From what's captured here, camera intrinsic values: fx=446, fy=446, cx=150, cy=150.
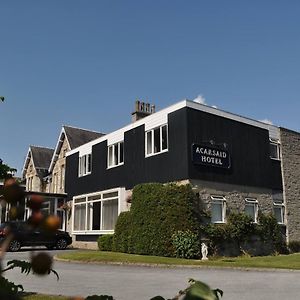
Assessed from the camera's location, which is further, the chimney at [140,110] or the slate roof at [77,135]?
the slate roof at [77,135]

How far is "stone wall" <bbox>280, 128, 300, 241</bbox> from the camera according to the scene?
85.8 feet

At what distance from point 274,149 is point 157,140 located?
753 cm

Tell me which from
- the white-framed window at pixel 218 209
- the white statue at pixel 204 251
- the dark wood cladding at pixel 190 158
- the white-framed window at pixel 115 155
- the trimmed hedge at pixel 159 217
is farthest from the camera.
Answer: the white-framed window at pixel 115 155

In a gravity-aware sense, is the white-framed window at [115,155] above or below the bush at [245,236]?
above

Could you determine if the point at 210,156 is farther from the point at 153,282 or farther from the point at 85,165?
the point at 85,165

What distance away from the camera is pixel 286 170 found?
26.8 m

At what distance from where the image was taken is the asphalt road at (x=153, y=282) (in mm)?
9961

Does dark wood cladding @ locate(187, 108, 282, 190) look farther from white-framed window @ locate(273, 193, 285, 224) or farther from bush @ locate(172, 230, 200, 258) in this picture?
bush @ locate(172, 230, 200, 258)

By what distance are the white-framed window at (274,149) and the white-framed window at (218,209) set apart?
230 inches

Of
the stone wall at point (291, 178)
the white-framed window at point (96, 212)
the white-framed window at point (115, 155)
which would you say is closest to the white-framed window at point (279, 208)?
the stone wall at point (291, 178)

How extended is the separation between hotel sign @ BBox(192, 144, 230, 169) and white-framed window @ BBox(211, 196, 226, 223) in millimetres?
1692

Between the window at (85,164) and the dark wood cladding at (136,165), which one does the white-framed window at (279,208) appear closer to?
the dark wood cladding at (136,165)

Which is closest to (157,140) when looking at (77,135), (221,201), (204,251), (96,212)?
(221,201)

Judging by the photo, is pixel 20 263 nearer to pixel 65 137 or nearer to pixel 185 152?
pixel 185 152
